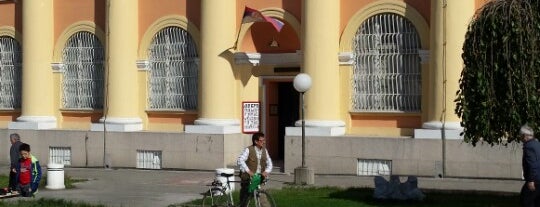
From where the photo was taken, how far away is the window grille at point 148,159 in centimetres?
2597

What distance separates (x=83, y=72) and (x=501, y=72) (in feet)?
53.7

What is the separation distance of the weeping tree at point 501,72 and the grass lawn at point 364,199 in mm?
2256

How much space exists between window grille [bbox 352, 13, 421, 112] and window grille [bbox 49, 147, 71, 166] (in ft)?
Answer: 29.5

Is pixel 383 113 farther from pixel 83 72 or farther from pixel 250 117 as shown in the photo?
pixel 83 72

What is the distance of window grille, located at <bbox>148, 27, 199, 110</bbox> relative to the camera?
26.2 meters

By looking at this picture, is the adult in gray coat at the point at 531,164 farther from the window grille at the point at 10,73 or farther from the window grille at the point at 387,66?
the window grille at the point at 10,73

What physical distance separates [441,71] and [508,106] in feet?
24.9

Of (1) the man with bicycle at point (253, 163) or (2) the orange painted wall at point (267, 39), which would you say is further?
(2) the orange painted wall at point (267, 39)

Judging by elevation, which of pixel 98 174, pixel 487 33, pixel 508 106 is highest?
pixel 487 33

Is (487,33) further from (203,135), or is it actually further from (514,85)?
(203,135)

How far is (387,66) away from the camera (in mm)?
23156

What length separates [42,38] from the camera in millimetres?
28188

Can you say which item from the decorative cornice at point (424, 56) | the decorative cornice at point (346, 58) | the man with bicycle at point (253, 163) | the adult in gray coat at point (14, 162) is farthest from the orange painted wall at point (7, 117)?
the man with bicycle at point (253, 163)

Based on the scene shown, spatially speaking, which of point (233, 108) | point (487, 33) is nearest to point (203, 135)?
point (233, 108)
